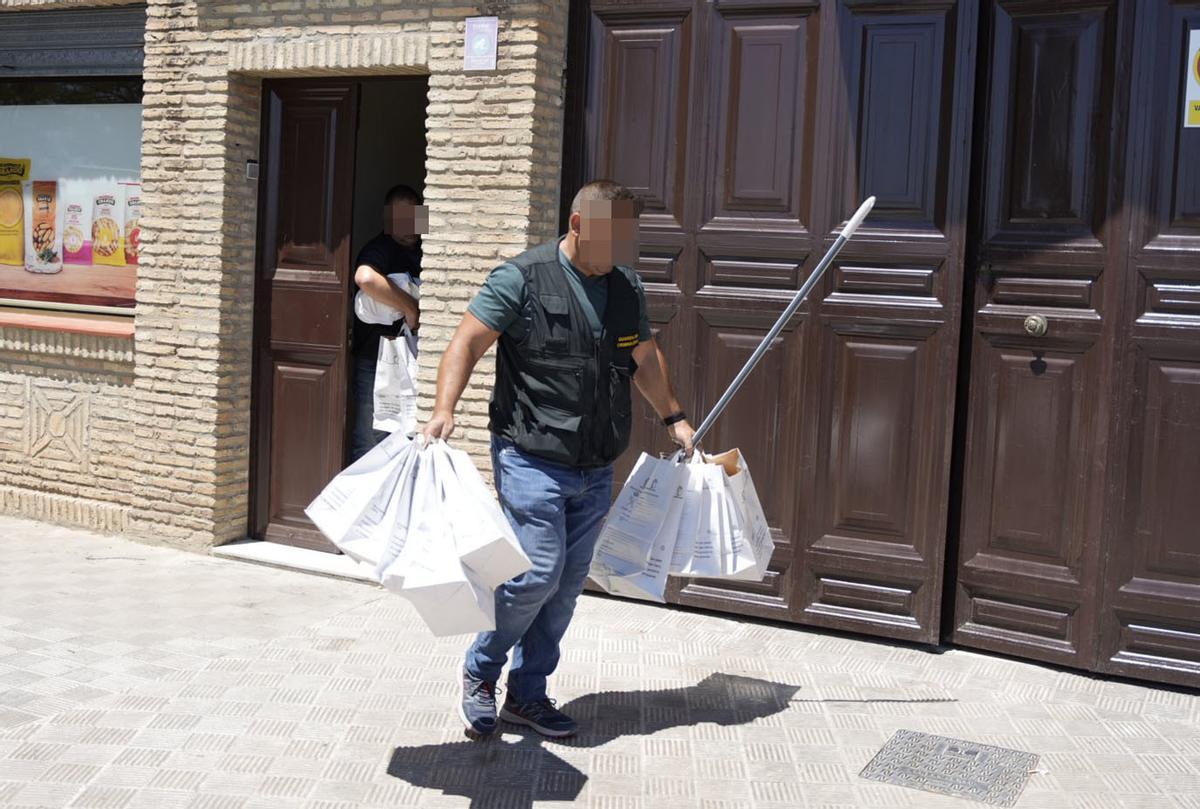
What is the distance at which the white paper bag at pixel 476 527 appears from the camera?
4.09 meters

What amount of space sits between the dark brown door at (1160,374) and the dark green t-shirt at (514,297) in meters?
2.37

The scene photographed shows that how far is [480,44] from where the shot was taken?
22.3ft

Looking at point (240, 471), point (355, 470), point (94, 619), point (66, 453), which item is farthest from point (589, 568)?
point (66, 453)

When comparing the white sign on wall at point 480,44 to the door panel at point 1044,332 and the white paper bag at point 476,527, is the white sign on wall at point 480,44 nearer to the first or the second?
the door panel at point 1044,332

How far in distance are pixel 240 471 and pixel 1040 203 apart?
465 cm

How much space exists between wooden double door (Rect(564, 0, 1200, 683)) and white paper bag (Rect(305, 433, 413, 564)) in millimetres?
2483

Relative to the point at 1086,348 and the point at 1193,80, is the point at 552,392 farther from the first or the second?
the point at 1193,80

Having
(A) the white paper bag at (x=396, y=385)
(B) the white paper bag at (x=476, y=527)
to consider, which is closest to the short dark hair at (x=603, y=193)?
(B) the white paper bag at (x=476, y=527)

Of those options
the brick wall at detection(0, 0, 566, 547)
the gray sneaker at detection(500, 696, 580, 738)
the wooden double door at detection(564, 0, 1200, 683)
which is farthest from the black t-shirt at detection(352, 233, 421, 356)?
the gray sneaker at detection(500, 696, 580, 738)

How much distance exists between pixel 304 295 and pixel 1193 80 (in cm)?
471

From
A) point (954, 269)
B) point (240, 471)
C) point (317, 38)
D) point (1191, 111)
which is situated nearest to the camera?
point (1191, 111)

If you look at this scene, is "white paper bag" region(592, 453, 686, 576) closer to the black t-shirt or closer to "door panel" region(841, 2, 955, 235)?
"door panel" region(841, 2, 955, 235)

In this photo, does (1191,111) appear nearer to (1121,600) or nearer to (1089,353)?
(1089,353)

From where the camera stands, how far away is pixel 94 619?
20.5 feet
